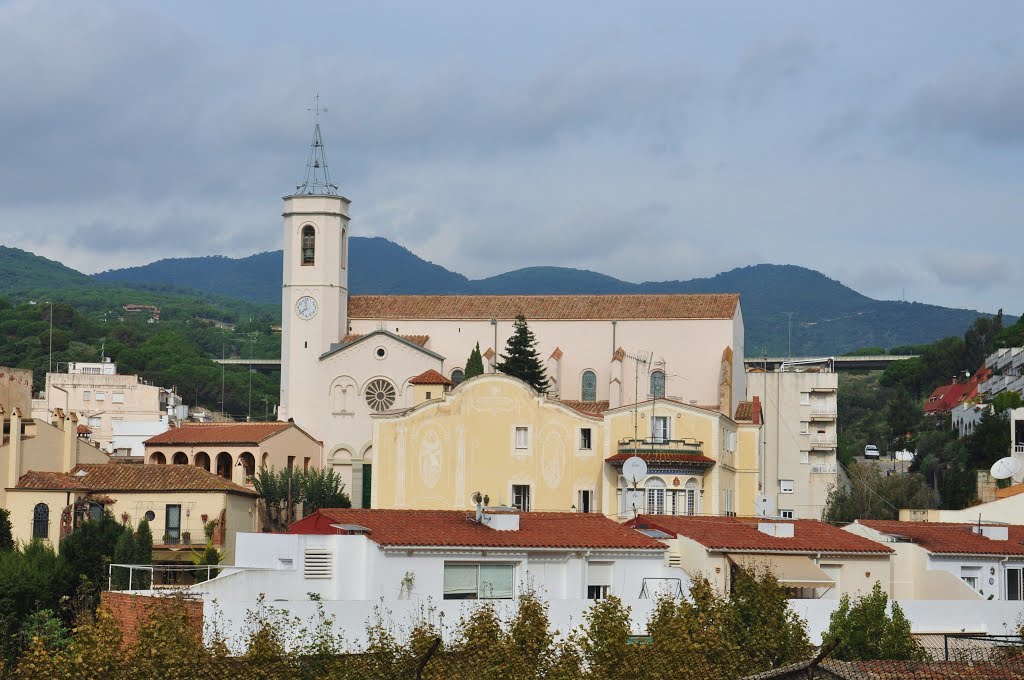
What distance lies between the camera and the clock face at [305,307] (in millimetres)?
90250

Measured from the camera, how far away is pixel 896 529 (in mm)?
48062

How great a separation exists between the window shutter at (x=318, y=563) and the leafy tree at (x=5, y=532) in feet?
77.8

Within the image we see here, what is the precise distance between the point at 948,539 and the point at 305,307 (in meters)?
48.6

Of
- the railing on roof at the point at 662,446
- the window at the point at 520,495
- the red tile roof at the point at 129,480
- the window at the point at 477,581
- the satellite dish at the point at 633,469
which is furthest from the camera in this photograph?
the window at the point at 520,495

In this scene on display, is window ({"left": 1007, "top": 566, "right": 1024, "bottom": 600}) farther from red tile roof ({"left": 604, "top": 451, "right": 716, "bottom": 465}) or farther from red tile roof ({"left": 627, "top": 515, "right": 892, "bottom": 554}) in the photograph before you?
red tile roof ({"left": 604, "top": 451, "right": 716, "bottom": 465})

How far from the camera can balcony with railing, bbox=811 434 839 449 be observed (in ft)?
303

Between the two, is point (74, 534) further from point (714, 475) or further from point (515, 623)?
point (515, 623)

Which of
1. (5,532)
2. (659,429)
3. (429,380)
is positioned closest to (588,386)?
(429,380)

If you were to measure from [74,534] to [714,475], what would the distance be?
2422 cm

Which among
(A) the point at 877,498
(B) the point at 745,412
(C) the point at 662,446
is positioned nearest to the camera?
(C) the point at 662,446

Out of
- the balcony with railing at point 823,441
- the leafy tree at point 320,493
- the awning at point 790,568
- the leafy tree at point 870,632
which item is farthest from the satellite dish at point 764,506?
the balcony with railing at point 823,441

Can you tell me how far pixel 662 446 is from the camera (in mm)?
69312

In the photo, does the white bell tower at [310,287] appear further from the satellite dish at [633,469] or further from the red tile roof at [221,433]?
the satellite dish at [633,469]

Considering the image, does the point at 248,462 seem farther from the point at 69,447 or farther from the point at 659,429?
A: the point at 659,429
